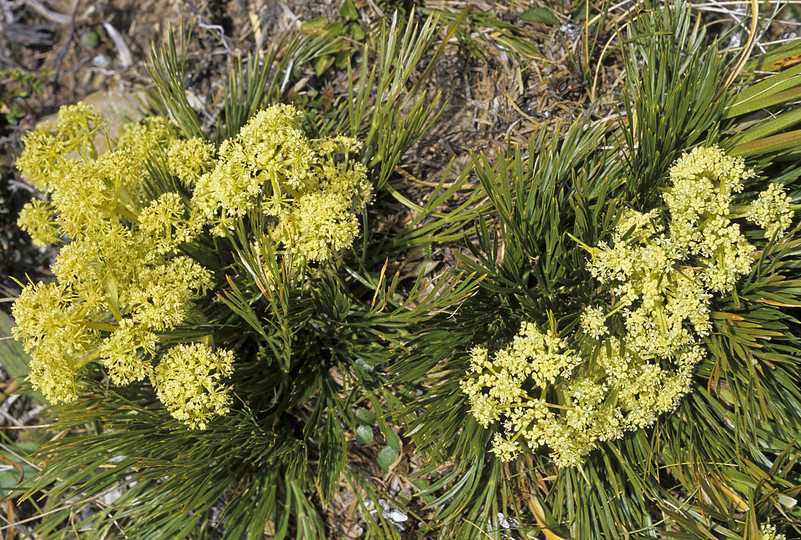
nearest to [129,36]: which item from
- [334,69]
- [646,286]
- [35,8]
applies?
[35,8]

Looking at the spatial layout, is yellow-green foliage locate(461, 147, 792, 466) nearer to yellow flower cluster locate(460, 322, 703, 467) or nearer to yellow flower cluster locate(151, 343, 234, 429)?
yellow flower cluster locate(460, 322, 703, 467)

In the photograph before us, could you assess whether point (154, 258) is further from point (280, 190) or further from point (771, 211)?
point (771, 211)

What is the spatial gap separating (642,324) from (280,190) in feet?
4.91

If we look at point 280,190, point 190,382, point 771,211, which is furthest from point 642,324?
point 190,382

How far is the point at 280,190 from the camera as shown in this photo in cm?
214

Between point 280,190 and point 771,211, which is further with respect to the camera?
point 280,190

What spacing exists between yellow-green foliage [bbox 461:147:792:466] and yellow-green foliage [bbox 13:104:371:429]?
0.88 meters

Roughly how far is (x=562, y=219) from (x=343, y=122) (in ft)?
4.33

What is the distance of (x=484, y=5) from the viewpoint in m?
3.24

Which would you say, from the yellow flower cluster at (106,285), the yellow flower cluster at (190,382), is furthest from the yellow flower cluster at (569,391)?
the yellow flower cluster at (106,285)

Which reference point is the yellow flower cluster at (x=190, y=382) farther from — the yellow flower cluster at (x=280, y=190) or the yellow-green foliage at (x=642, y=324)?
the yellow-green foliage at (x=642, y=324)

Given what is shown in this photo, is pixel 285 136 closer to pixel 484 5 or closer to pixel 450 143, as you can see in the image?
pixel 450 143

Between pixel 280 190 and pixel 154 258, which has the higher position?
pixel 280 190

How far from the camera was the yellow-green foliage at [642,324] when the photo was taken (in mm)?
1975
